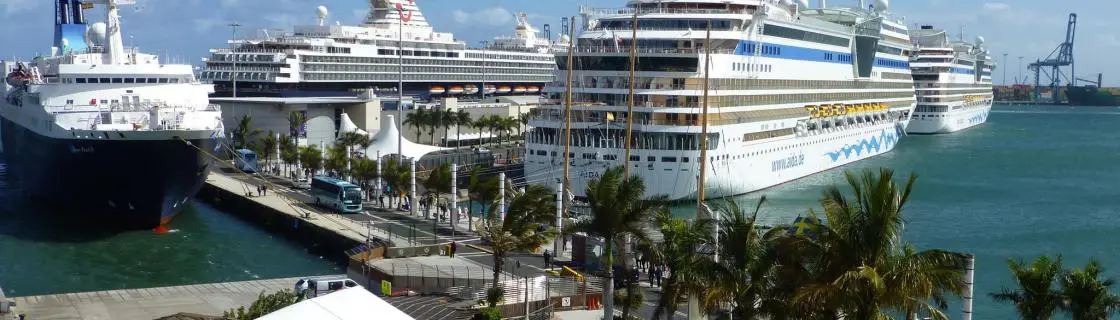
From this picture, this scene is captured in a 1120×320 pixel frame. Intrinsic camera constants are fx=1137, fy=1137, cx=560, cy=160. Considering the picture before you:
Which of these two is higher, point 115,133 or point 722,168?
point 115,133

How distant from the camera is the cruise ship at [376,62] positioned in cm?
9075

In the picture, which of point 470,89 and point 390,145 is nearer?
point 390,145

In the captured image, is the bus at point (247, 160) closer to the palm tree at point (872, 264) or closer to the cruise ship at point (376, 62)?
the cruise ship at point (376, 62)

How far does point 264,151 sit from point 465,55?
159ft

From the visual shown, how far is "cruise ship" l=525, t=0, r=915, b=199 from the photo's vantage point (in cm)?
4944

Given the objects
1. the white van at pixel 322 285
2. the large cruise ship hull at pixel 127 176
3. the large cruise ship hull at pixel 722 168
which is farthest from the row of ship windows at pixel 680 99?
the white van at pixel 322 285

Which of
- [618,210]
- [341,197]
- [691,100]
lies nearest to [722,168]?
[691,100]

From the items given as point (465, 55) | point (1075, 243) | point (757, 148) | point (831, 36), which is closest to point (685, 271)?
point (1075, 243)

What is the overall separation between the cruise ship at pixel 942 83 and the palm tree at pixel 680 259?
323ft

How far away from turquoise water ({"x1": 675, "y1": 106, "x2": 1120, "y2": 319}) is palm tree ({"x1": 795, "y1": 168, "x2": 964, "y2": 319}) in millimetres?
7402

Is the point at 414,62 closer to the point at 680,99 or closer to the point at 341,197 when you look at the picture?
the point at 680,99

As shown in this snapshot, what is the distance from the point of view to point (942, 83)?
11375 centimetres

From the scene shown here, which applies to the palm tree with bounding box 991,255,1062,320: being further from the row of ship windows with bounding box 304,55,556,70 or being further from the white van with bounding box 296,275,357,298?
the row of ship windows with bounding box 304,55,556,70

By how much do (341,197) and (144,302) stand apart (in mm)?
16314
